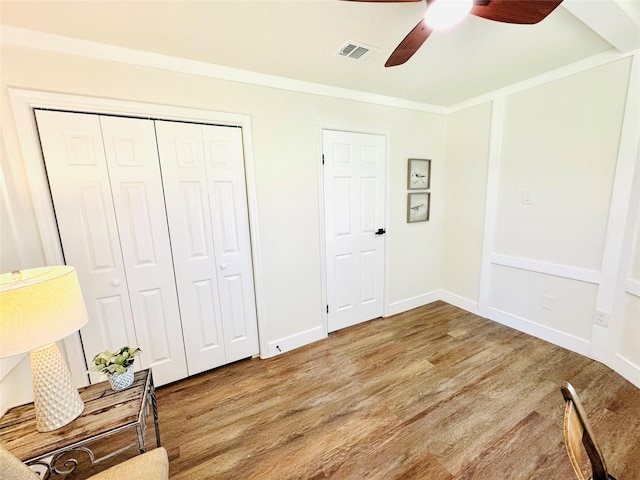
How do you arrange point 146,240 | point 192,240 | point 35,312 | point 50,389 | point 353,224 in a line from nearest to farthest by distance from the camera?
1. point 35,312
2. point 50,389
3. point 146,240
4. point 192,240
5. point 353,224

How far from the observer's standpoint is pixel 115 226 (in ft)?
5.80

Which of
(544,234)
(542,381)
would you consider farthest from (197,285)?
(544,234)

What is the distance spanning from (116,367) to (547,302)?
3283 mm

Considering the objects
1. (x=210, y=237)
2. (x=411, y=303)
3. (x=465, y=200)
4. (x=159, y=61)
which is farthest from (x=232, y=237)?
(x=465, y=200)

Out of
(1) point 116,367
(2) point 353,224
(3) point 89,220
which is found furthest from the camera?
(2) point 353,224

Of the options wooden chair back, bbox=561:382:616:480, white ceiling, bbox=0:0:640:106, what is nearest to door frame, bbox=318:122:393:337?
white ceiling, bbox=0:0:640:106

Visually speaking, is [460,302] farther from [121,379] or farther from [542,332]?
[121,379]

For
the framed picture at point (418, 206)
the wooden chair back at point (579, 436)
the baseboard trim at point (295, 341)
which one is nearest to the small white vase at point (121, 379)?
the baseboard trim at point (295, 341)

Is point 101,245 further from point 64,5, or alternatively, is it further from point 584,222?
point 584,222

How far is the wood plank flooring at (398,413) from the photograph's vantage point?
142 cm

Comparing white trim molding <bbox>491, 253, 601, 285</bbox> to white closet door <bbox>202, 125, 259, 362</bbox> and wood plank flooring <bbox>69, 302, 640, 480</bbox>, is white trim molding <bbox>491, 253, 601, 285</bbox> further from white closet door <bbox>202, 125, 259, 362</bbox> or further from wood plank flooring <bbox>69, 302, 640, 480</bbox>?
white closet door <bbox>202, 125, 259, 362</bbox>

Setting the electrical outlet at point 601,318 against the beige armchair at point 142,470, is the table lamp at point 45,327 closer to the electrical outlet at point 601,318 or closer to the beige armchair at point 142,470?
the beige armchair at point 142,470

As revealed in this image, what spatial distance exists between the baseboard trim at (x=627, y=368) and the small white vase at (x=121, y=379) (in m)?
3.22

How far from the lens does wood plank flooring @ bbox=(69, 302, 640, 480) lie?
1415mm
